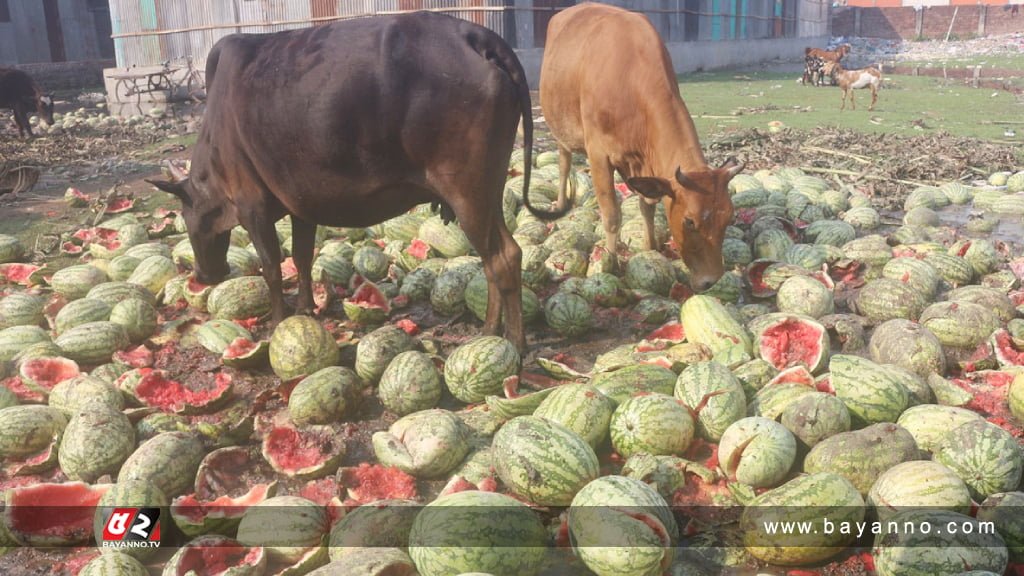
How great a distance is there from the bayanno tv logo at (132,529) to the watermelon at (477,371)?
1.79 m

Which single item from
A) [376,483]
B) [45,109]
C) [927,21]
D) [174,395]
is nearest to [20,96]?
[45,109]

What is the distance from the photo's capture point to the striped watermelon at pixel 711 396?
12.9ft

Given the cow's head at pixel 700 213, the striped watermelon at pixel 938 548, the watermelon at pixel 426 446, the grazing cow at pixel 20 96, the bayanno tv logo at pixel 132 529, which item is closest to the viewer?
the striped watermelon at pixel 938 548

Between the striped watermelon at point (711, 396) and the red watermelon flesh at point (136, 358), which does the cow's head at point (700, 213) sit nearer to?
the striped watermelon at point (711, 396)

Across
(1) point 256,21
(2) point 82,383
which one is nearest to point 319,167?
(2) point 82,383

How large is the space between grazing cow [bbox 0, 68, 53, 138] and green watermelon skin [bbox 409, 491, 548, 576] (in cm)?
1971

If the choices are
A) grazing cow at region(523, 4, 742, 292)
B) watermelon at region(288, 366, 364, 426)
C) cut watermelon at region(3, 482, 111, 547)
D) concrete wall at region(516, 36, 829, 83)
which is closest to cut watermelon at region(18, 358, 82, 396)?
cut watermelon at region(3, 482, 111, 547)

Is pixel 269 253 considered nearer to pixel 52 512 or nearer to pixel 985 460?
pixel 52 512

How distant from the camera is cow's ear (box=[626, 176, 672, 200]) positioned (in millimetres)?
5906

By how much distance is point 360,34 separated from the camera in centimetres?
519

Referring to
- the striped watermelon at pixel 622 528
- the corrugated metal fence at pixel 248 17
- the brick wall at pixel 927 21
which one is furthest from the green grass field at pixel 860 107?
the brick wall at pixel 927 21

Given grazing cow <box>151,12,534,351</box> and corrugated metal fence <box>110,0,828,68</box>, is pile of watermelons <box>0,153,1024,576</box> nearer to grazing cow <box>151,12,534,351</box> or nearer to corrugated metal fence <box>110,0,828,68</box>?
grazing cow <box>151,12,534,351</box>

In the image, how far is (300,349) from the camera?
499cm

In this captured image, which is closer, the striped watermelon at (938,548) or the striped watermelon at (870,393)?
the striped watermelon at (938,548)
